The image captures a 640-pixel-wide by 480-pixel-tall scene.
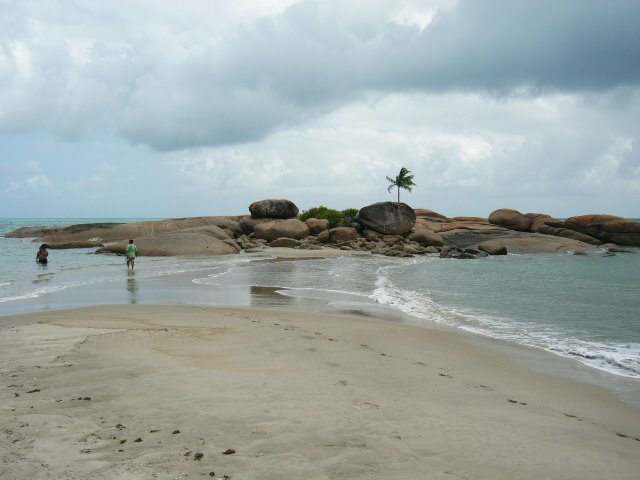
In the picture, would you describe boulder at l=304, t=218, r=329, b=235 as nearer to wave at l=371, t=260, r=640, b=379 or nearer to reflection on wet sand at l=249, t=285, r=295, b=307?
reflection on wet sand at l=249, t=285, r=295, b=307

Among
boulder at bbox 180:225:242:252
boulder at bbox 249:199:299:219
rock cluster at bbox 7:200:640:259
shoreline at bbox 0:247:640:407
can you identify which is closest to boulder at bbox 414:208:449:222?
rock cluster at bbox 7:200:640:259

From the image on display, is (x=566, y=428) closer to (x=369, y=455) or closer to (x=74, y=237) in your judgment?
(x=369, y=455)

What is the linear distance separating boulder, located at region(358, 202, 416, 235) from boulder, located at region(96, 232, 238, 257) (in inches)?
577

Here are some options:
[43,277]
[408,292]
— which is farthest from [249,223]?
[408,292]

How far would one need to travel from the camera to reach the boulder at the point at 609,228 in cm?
4916

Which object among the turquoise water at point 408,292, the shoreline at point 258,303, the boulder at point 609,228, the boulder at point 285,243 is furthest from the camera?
the boulder at point 609,228

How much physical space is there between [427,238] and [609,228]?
62.6 ft

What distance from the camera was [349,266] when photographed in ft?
93.4

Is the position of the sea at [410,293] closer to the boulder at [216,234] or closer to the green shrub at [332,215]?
the boulder at [216,234]

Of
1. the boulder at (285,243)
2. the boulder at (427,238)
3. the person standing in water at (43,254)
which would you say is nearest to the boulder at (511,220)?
the boulder at (427,238)

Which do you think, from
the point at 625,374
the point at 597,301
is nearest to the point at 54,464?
the point at 625,374

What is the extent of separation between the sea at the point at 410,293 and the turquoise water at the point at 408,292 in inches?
1.4

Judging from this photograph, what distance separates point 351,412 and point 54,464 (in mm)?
2728

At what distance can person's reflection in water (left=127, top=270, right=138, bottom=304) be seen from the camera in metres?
15.9
